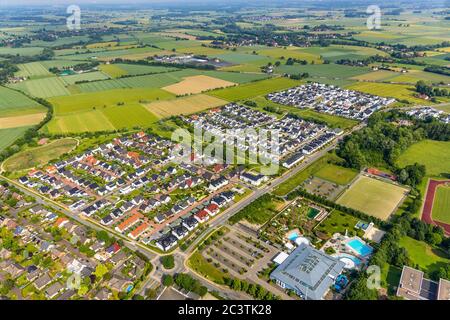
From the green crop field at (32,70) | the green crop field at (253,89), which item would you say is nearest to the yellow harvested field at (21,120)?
the green crop field at (32,70)

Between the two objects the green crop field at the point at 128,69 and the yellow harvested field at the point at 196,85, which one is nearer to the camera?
the yellow harvested field at the point at 196,85

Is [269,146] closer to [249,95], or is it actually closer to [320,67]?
[249,95]

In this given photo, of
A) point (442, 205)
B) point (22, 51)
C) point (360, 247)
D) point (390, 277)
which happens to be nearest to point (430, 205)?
point (442, 205)

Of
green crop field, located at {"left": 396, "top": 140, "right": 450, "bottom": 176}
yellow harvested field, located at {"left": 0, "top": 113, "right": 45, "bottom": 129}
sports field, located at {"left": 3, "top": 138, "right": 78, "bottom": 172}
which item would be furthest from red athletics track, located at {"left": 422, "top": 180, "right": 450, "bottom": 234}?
yellow harvested field, located at {"left": 0, "top": 113, "right": 45, "bottom": 129}

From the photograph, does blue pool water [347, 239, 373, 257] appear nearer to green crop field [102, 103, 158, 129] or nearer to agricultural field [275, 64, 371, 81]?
green crop field [102, 103, 158, 129]

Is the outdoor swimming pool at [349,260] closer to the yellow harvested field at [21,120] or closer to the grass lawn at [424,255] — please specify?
the grass lawn at [424,255]
